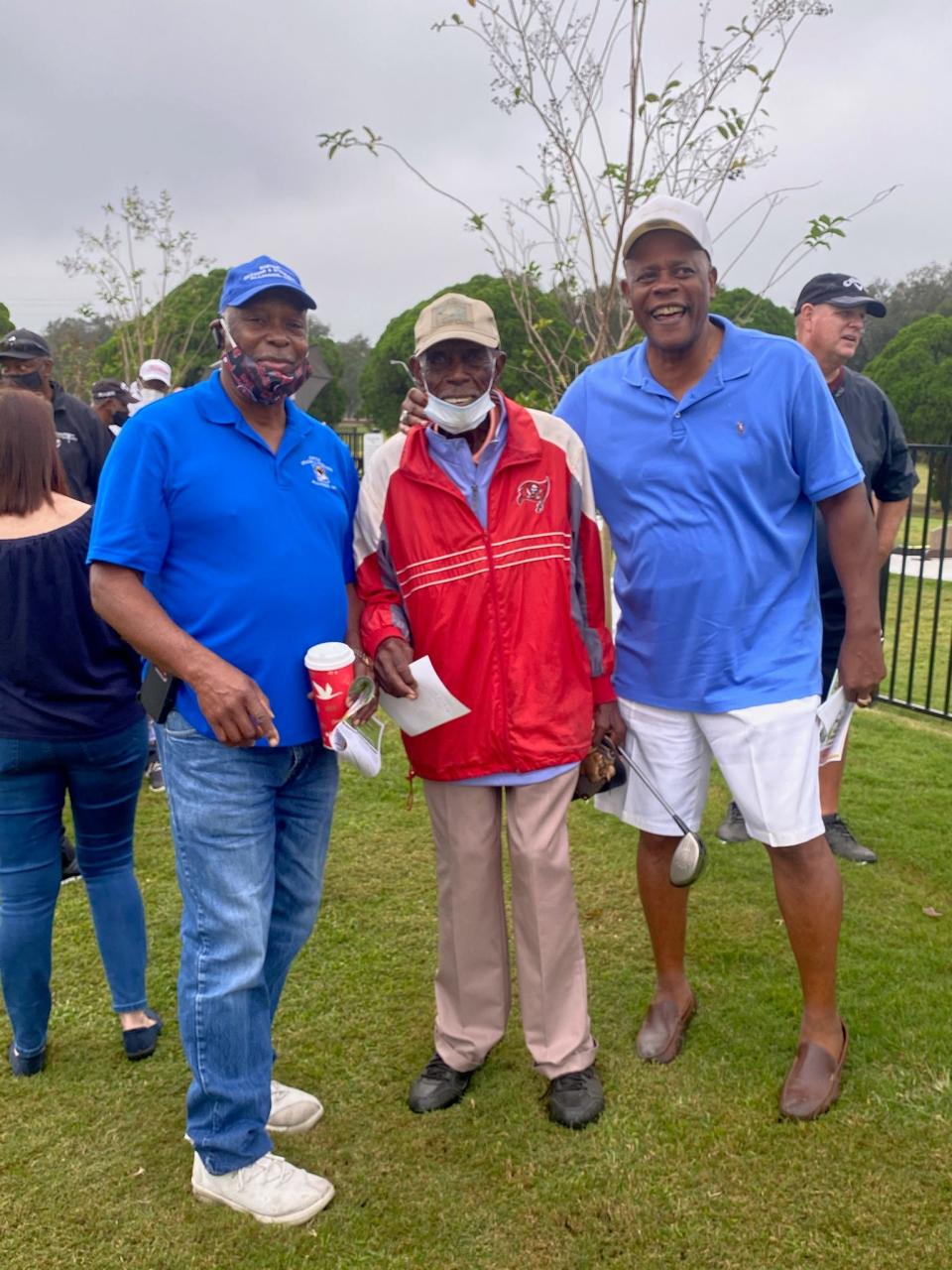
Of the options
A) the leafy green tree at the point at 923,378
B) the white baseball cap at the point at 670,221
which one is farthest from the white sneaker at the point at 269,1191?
the leafy green tree at the point at 923,378

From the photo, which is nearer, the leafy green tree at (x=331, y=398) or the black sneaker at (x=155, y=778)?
the black sneaker at (x=155, y=778)

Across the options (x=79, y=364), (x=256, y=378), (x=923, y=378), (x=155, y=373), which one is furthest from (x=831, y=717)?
(x=79, y=364)

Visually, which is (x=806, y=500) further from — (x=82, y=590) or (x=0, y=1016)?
(x=0, y=1016)

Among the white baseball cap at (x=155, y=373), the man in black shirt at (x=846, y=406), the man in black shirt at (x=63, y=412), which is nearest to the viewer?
the man in black shirt at (x=846, y=406)

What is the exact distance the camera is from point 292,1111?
10.4 feet

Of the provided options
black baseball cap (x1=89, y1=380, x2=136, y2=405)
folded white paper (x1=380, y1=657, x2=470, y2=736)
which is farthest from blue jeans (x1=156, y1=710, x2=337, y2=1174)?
black baseball cap (x1=89, y1=380, x2=136, y2=405)

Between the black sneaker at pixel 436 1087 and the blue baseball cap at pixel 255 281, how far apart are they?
222 centimetres

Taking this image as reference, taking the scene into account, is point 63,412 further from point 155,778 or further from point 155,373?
point 155,373

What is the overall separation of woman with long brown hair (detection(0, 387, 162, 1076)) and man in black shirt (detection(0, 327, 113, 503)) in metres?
1.87

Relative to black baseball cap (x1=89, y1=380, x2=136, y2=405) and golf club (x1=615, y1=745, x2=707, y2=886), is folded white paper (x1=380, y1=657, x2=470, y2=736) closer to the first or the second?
golf club (x1=615, y1=745, x2=707, y2=886)

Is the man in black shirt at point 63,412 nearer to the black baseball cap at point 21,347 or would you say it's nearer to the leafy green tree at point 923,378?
the black baseball cap at point 21,347

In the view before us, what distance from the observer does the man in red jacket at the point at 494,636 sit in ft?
9.61

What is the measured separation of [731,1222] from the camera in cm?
269

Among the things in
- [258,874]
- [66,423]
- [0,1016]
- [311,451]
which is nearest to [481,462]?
[311,451]
